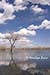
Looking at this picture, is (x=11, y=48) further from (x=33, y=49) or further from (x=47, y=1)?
(x=47, y=1)

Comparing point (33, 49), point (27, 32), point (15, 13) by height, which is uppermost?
point (15, 13)

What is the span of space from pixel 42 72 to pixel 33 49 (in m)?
0.29

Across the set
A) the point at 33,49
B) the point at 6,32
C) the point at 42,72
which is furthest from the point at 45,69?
the point at 6,32

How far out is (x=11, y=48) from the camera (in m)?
2.63

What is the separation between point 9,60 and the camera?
264 centimetres

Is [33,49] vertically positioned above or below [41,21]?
below

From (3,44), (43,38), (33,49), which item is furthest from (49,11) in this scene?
(3,44)

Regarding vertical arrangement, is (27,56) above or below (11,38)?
below

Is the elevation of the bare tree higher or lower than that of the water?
higher

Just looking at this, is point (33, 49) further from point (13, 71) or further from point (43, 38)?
point (13, 71)

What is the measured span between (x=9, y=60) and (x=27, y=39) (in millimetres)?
325

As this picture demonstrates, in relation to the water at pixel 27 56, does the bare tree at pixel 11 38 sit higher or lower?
higher

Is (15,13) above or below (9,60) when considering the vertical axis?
above

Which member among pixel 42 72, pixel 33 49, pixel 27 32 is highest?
pixel 27 32
